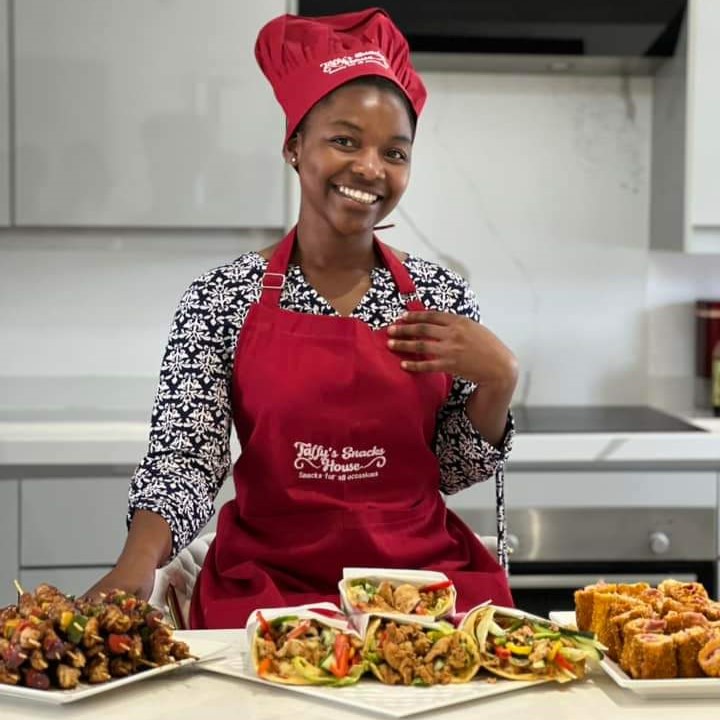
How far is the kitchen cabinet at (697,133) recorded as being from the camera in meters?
3.09

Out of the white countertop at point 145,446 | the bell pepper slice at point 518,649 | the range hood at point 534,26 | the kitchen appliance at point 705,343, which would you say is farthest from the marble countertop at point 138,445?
the bell pepper slice at point 518,649

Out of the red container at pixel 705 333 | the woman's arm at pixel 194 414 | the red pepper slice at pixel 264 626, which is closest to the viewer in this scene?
the red pepper slice at pixel 264 626

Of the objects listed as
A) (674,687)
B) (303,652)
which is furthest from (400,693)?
(674,687)

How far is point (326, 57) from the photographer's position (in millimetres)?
1751

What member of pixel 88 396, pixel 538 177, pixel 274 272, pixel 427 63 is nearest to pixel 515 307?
pixel 538 177

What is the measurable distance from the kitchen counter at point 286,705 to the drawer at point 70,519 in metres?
1.67

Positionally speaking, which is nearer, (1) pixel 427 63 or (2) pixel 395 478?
(2) pixel 395 478

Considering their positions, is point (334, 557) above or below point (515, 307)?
below

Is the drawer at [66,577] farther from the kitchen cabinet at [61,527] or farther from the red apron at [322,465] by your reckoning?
the red apron at [322,465]

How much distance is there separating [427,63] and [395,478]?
183 centimetres

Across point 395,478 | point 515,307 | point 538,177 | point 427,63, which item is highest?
point 427,63

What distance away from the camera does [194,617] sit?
5.50 feet

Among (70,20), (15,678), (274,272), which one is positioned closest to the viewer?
(15,678)

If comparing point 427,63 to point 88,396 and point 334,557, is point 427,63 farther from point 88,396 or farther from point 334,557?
point 334,557
